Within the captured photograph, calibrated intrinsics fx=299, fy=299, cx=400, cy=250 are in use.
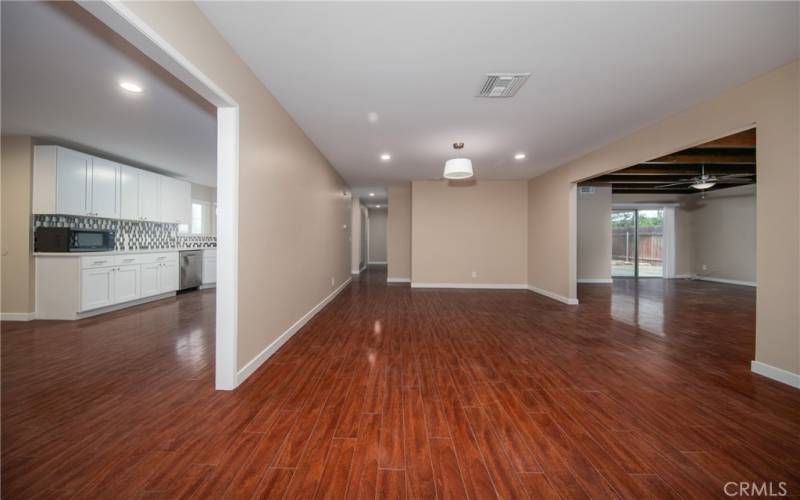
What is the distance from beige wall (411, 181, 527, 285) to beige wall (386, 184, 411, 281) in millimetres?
1159

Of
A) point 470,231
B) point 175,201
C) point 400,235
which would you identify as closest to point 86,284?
point 175,201

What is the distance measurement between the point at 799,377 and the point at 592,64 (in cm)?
294

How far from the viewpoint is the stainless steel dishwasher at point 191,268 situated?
637cm

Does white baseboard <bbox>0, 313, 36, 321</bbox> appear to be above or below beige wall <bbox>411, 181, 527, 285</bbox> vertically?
below

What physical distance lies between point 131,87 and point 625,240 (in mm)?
11822

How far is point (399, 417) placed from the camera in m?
1.93

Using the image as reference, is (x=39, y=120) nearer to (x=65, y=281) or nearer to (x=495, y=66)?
(x=65, y=281)

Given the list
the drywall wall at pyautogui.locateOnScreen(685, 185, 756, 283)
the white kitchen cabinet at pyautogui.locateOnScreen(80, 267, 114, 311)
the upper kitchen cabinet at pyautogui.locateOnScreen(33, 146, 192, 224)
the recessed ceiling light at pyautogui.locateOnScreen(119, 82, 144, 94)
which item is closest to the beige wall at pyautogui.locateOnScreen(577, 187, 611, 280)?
the drywall wall at pyautogui.locateOnScreen(685, 185, 756, 283)

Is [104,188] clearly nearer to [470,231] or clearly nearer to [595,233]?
[470,231]

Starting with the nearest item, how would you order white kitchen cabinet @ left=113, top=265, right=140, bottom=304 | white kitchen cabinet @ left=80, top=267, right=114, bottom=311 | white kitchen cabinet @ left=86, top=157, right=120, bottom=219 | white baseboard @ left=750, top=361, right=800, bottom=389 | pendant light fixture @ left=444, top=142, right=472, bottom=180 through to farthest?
white baseboard @ left=750, top=361, right=800, bottom=389 → pendant light fixture @ left=444, top=142, right=472, bottom=180 → white kitchen cabinet @ left=80, top=267, right=114, bottom=311 → white kitchen cabinet @ left=86, top=157, right=120, bottom=219 → white kitchen cabinet @ left=113, top=265, right=140, bottom=304

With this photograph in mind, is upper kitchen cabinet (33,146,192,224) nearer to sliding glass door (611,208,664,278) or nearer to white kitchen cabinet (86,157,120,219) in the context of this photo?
white kitchen cabinet (86,157,120,219)

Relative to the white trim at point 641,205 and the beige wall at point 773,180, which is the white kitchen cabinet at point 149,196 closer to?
the beige wall at point 773,180

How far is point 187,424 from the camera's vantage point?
1.86m

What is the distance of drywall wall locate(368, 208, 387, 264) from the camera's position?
14.5 m
